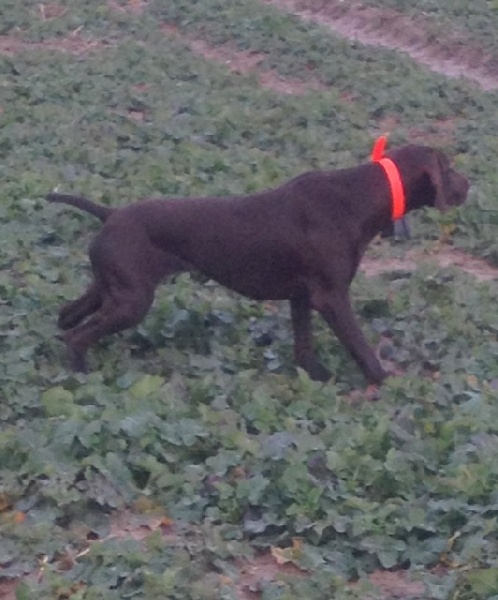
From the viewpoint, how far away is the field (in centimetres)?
452

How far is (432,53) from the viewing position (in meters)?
14.7

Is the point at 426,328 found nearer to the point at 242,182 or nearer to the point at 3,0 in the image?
the point at 242,182

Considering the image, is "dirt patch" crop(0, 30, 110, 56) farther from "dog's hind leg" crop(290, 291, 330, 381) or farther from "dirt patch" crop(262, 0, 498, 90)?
"dog's hind leg" crop(290, 291, 330, 381)

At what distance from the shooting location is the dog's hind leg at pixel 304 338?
21.3ft

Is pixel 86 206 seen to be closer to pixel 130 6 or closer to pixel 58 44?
pixel 58 44

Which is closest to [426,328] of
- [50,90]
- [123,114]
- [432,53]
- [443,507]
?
[443,507]

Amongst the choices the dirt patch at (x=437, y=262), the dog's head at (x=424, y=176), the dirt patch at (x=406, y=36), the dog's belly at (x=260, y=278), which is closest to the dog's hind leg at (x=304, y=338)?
the dog's belly at (x=260, y=278)

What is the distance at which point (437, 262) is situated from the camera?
829 cm

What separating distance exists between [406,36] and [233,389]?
1017 centimetres

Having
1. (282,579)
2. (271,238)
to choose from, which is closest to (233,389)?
(271,238)

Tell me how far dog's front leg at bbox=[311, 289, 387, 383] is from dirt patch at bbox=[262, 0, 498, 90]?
7.73 metres

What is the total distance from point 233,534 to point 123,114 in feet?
23.0

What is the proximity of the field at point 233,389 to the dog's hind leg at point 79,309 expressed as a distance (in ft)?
0.44

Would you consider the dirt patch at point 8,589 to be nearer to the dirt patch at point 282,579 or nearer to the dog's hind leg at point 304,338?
the dirt patch at point 282,579
